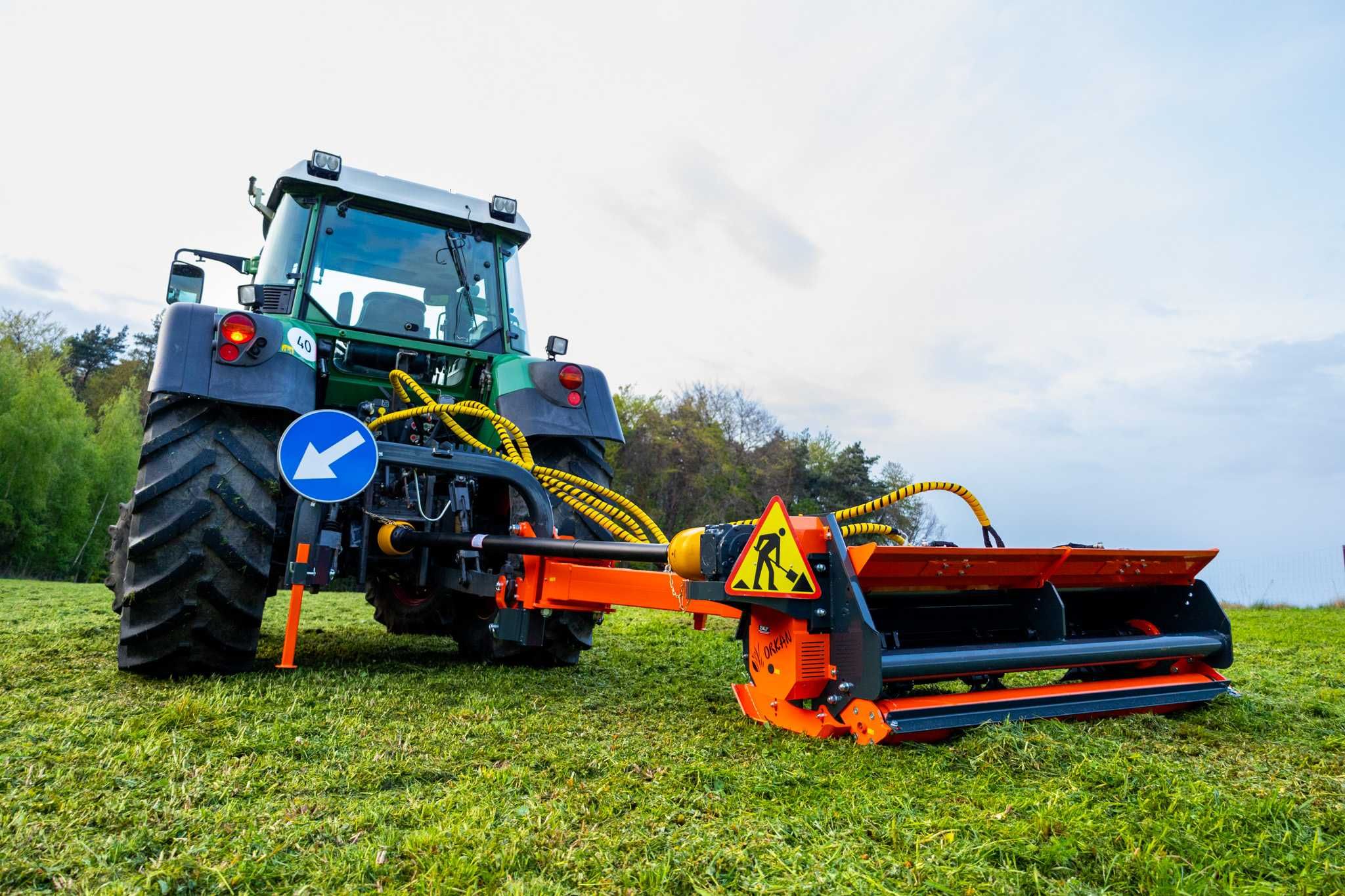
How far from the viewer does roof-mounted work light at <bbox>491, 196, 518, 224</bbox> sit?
17.0 ft

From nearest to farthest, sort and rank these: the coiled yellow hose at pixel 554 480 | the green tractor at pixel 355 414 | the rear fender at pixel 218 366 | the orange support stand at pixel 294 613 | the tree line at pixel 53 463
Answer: the orange support stand at pixel 294 613, the green tractor at pixel 355 414, the rear fender at pixel 218 366, the coiled yellow hose at pixel 554 480, the tree line at pixel 53 463

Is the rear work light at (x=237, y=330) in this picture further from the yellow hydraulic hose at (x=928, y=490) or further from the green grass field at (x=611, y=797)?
the yellow hydraulic hose at (x=928, y=490)

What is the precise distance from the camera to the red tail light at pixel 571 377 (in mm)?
4598

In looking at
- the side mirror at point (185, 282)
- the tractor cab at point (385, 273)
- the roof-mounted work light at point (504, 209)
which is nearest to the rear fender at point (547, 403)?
the tractor cab at point (385, 273)

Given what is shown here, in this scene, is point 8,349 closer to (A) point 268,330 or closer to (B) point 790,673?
(A) point 268,330

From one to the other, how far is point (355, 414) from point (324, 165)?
→ 141 cm

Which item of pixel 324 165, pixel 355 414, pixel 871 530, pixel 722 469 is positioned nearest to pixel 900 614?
pixel 871 530

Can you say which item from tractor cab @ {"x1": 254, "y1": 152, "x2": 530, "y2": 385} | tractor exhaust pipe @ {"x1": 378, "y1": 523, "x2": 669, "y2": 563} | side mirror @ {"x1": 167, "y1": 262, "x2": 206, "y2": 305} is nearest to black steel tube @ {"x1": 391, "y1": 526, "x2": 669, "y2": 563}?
tractor exhaust pipe @ {"x1": 378, "y1": 523, "x2": 669, "y2": 563}

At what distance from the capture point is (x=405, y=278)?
192 inches

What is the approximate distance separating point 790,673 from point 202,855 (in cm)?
163

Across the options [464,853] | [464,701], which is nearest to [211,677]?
[464,701]

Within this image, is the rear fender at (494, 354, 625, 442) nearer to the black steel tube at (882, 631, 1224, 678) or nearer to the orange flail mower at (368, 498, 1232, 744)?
the orange flail mower at (368, 498, 1232, 744)

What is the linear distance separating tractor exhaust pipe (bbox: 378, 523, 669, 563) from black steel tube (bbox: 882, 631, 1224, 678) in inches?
34.6

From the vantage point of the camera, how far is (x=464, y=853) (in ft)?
5.54
